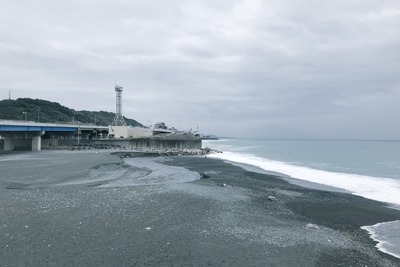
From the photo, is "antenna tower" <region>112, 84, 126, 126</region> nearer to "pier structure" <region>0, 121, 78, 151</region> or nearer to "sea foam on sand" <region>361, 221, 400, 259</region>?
"pier structure" <region>0, 121, 78, 151</region>

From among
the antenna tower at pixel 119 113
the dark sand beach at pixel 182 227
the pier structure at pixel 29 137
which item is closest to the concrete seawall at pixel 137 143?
the pier structure at pixel 29 137

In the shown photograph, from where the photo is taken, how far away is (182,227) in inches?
552

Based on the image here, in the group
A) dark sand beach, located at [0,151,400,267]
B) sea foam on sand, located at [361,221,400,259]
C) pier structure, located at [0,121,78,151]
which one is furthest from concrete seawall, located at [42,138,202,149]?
sea foam on sand, located at [361,221,400,259]

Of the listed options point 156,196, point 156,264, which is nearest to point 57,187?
point 156,196

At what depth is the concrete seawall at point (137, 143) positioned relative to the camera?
290ft

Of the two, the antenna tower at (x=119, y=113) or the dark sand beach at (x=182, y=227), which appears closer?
the dark sand beach at (x=182, y=227)

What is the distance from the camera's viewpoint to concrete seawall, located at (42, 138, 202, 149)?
88438 mm

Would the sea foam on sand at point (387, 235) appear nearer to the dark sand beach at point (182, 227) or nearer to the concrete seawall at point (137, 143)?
the dark sand beach at point (182, 227)

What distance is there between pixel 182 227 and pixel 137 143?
79.3 meters

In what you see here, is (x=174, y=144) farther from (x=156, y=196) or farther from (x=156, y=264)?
(x=156, y=264)

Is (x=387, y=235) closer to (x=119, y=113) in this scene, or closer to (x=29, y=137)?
(x=29, y=137)

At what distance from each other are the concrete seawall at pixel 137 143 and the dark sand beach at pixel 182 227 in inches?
2533

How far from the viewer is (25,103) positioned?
18875 cm

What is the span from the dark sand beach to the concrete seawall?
64334 mm
